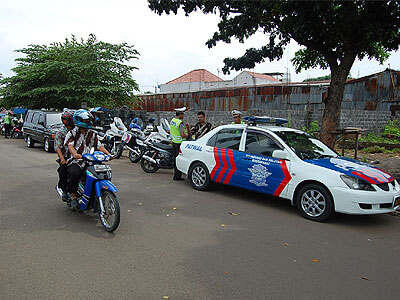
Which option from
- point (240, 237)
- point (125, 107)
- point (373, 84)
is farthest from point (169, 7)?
point (125, 107)

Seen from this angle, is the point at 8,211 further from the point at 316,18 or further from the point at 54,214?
the point at 316,18

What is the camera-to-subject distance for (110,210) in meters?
5.16

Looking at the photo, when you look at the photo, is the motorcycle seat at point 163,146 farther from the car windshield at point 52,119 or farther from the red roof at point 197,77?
the red roof at point 197,77

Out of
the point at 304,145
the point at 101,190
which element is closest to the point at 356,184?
the point at 304,145

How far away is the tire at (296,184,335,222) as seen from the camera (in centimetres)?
575

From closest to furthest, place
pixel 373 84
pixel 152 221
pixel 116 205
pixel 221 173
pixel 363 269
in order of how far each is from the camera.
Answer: pixel 363 269
pixel 116 205
pixel 152 221
pixel 221 173
pixel 373 84

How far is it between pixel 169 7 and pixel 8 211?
7065 millimetres

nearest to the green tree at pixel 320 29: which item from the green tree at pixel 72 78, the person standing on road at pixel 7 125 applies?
the green tree at pixel 72 78

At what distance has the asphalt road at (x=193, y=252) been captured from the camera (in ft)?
11.6

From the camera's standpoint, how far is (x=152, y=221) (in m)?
5.68

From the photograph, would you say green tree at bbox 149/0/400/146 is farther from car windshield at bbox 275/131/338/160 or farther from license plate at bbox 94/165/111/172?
license plate at bbox 94/165/111/172

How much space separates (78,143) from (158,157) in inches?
184

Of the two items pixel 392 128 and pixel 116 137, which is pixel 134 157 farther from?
pixel 392 128

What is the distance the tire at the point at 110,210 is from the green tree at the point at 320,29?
6164 millimetres
